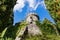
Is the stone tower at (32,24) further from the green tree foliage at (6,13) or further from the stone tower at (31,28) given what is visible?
the green tree foliage at (6,13)

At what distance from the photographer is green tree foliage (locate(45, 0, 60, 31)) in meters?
25.7

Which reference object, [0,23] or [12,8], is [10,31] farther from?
[12,8]

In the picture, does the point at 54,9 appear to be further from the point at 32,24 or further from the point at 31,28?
the point at 31,28

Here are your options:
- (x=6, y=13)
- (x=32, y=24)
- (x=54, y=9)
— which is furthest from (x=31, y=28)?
(x=54, y=9)

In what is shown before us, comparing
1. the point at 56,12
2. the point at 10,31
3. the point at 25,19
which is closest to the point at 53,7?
the point at 56,12

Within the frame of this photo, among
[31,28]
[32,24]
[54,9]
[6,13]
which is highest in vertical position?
[54,9]

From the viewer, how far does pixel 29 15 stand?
68.6 ft

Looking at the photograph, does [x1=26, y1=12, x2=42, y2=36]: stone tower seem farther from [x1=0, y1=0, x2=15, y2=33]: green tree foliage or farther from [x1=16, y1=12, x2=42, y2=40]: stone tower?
[x1=0, y1=0, x2=15, y2=33]: green tree foliage

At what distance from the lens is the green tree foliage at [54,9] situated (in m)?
25.7

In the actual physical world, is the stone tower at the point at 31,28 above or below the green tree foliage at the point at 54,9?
below

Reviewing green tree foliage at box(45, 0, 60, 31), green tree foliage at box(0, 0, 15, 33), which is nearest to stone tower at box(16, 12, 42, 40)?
green tree foliage at box(0, 0, 15, 33)

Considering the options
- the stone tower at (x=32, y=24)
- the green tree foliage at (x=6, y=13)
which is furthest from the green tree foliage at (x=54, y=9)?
the green tree foliage at (x=6, y=13)

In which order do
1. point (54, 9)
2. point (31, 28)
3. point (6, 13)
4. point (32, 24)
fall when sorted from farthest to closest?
1. point (54, 9)
2. point (6, 13)
3. point (32, 24)
4. point (31, 28)

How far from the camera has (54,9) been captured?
86.2 feet
